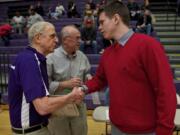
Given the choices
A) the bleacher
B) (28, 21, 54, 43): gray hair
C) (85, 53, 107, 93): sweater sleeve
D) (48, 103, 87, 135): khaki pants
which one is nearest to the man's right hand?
(85, 53, 107, 93): sweater sleeve

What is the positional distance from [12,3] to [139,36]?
49.1 ft

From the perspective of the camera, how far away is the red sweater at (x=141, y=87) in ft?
6.47

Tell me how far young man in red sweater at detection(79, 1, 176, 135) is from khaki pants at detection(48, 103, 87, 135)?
0.94 metres

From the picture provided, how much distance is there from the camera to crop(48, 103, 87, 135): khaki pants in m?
3.15

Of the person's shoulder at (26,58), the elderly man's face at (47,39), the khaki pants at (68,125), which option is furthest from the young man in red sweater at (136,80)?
the khaki pants at (68,125)

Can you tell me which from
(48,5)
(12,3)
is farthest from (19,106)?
(12,3)

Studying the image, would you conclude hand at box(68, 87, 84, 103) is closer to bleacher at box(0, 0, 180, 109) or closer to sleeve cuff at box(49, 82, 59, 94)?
sleeve cuff at box(49, 82, 59, 94)

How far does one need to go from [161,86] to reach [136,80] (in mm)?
177

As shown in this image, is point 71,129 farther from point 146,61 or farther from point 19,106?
point 146,61

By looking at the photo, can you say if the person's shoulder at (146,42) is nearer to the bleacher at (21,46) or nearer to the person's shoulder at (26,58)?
the person's shoulder at (26,58)

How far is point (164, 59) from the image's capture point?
2.00m

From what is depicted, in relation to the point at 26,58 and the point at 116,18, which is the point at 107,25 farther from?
the point at 26,58

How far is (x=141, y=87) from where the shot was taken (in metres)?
2.09

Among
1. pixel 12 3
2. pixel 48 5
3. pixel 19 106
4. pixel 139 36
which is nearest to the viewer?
pixel 139 36
